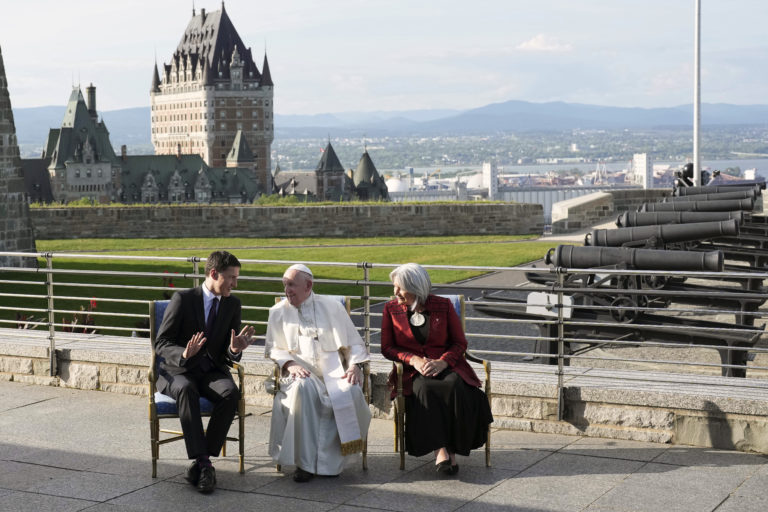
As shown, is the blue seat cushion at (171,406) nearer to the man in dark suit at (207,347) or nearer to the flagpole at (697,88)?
the man in dark suit at (207,347)

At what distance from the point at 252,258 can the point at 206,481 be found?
50.1 feet

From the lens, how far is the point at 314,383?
20.1 feet

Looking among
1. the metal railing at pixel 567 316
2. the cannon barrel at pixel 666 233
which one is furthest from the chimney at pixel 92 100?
the cannon barrel at pixel 666 233

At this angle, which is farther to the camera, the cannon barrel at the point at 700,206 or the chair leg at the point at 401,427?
the cannon barrel at the point at 700,206

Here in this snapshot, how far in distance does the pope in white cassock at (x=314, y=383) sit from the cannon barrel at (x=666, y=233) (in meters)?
6.06

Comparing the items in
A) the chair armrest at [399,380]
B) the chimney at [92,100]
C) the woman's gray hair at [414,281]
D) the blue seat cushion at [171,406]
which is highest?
the chimney at [92,100]

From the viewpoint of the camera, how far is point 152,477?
6016mm

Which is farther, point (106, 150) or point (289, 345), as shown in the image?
point (106, 150)

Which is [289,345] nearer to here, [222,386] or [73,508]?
[222,386]

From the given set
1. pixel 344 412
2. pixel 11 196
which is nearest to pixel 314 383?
pixel 344 412

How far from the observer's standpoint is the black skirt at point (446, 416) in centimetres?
604

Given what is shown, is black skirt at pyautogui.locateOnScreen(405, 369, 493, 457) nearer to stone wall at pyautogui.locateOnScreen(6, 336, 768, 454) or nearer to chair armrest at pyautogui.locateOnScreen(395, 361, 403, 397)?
chair armrest at pyautogui.locateOnScreen(395, 361, 403, 397)

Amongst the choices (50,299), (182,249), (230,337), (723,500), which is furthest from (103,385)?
(182,249)

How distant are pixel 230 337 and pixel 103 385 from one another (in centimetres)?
225
